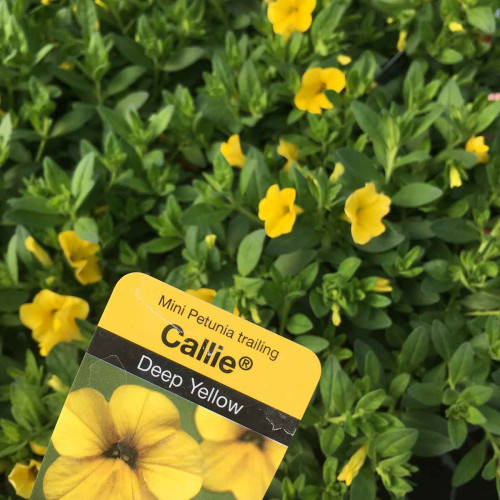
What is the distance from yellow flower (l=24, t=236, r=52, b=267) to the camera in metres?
1.07

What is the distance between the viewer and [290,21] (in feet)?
3.86

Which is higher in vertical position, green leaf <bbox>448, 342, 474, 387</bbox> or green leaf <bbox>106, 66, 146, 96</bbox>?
green leaf <bbox>106, 66, 146, 96</bbox>

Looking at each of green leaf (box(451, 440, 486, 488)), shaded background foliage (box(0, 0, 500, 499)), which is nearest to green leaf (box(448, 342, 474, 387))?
shaded background foliage (box(0, 0, 500, 499))

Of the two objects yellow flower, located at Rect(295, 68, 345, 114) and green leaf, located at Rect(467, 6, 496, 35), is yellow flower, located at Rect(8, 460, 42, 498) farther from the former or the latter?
green leaf, located at Rect(467, 6, 496, 35)

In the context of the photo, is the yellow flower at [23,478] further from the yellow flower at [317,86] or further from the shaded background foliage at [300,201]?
the yellow flower at [317,86]

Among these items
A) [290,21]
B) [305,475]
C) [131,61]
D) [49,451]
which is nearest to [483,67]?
[290,21]

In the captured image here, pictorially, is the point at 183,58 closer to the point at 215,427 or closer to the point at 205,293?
the point at 205,293

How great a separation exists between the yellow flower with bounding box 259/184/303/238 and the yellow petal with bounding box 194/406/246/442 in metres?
0.40

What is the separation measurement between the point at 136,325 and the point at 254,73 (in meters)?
0.74

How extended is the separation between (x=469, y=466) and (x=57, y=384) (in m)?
0.69

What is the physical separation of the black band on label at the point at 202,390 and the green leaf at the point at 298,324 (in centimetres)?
34

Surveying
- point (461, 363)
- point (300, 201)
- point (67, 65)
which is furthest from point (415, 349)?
point (67, 65)

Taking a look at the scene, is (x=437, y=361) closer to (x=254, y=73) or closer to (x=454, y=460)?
(x=454, y=460)

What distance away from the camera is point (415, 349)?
101 centimetres
